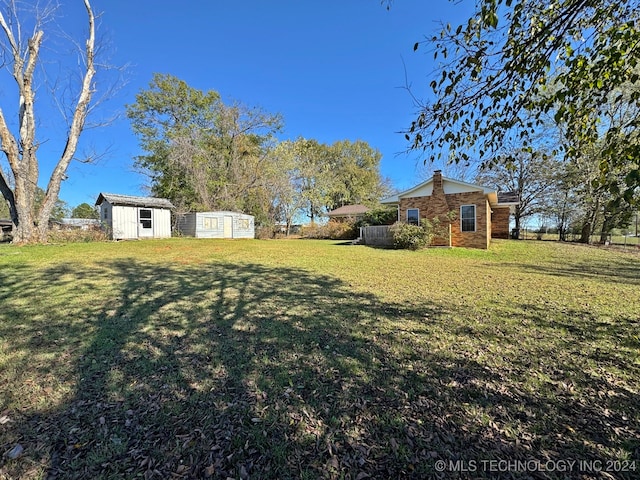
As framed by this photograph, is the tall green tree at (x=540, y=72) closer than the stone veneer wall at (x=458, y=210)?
Yes

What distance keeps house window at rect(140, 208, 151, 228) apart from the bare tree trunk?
529 centimetres

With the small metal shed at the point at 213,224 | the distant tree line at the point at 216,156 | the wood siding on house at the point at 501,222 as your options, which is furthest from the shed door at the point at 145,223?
the wood siding on house at the point at 501,222

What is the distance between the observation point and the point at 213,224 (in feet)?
73.4

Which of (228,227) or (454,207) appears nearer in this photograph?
(454,207)

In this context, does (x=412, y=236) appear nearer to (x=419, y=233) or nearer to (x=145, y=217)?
(x=419, y=233)

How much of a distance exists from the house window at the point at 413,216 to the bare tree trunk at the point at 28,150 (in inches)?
713

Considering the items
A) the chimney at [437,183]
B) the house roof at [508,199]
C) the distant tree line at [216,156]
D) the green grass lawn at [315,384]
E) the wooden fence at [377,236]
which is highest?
the distant tree line at [216,156]

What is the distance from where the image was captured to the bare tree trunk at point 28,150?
13.2m

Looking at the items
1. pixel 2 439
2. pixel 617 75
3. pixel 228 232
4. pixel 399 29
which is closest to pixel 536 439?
pixel 617 75

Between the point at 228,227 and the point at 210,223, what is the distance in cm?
151

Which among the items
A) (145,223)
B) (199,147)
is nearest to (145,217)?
(145,223)

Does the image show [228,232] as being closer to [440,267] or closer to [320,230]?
[320,230]

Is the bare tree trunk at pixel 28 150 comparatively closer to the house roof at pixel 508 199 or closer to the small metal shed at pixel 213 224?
the small metal shed at pixel 213 224

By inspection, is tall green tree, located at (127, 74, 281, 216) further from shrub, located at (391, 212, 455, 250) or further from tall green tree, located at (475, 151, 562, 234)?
tall green tree, located at (475, 151, 562, 234)
